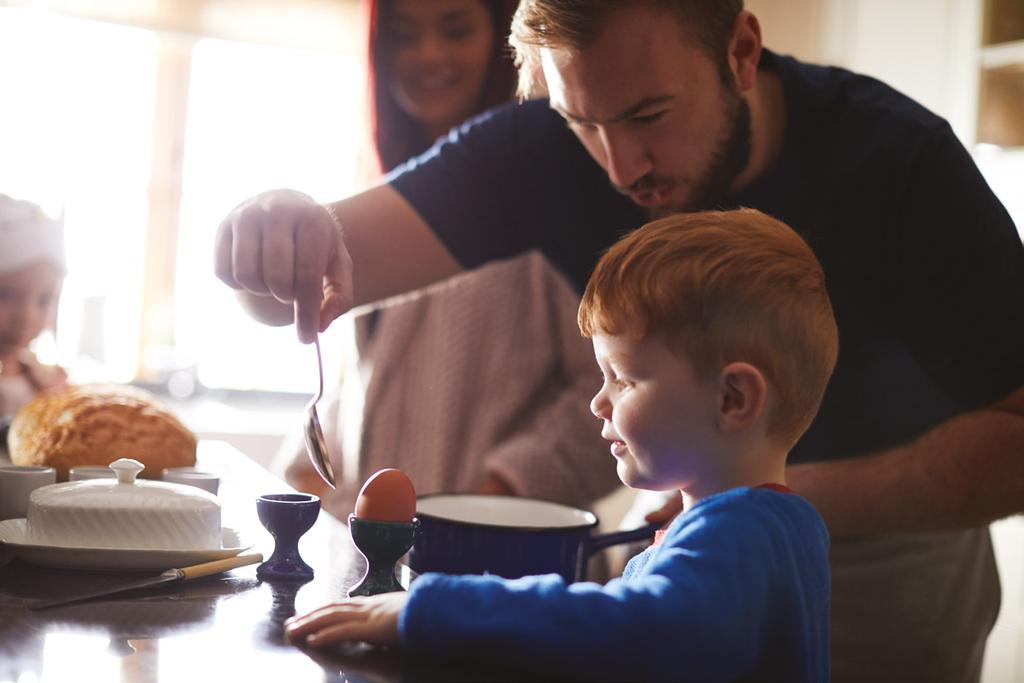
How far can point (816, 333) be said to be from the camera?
73 centimetres

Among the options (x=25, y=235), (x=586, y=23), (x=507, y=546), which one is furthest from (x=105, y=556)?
(x=25, y=235)

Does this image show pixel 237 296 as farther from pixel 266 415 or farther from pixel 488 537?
pixel 266 415

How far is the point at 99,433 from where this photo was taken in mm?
1039

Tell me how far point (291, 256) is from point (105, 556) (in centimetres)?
37

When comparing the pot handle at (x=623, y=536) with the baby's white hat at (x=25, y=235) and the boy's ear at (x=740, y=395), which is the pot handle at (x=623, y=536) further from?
the baby's white hat at (x=25, y=235)

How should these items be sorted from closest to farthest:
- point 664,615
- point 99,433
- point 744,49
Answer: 1. point 664,615
2. point 99,433
3. point 744,49

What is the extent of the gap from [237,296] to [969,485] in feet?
3.02

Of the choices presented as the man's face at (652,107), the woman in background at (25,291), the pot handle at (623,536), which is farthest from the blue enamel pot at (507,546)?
the woman in background at (25,291)

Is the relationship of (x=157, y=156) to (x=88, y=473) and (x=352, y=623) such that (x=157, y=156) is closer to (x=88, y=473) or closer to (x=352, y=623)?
(x=88, y=473)

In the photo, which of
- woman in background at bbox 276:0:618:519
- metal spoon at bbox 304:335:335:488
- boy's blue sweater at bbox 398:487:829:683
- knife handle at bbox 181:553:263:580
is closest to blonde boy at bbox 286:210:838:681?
boy's blue sweater at bbox 398:487:829:683

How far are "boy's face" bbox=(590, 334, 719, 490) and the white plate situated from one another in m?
0.32

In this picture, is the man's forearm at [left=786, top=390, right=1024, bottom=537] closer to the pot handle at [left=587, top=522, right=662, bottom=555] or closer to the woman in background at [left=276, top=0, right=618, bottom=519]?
the pot handle at [left=587, top=522, right=662, bottom=555]

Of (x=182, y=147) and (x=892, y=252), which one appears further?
(x=182, y=147)

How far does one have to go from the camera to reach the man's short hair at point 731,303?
0.71 meters
